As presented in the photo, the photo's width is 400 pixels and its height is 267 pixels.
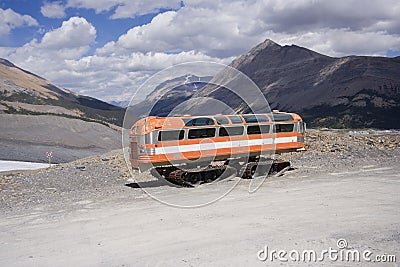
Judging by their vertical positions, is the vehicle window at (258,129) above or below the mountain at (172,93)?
below

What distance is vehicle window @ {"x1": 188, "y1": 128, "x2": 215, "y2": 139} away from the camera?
18788mm

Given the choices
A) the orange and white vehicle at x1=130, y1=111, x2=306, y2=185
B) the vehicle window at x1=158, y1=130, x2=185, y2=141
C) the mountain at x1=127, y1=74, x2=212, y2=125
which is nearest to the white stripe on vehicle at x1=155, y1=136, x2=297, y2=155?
the orange and white vehicle at x1=130, y1=111, x2=306, y2=185

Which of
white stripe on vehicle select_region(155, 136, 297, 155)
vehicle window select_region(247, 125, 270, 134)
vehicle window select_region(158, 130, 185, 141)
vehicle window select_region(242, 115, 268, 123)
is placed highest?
vehicle window select_region(242, 115, 268, 123)

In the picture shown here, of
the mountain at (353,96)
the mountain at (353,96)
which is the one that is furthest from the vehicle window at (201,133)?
the mountain at (353,96)

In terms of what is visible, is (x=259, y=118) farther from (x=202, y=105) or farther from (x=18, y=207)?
(x=18, y=207)

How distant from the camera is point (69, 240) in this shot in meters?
11.0

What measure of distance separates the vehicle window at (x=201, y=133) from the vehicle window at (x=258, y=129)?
2032 mm

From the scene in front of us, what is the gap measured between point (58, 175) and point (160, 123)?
9.13 metres

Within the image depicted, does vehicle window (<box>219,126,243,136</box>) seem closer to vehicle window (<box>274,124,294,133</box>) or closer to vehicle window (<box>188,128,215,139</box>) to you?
vehicle window (<box>188,128,215,139</box>)

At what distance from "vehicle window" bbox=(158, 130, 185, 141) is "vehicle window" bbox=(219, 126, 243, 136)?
6.47 feet

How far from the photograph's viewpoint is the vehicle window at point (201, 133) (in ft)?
A: 61.6

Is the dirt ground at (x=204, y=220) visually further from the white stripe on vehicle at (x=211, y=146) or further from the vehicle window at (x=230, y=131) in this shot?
the vehicle window at (x=230, y=131)

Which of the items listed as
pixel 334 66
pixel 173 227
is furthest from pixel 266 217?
pixel 334 66

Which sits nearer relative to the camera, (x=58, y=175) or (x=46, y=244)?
(x=46, y=244)
